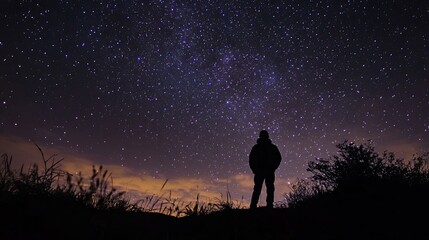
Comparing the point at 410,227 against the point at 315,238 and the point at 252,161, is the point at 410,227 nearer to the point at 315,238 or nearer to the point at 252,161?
the point at 315,238

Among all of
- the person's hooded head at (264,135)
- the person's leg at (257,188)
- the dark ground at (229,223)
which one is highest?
the person's hooded head at (264,135)

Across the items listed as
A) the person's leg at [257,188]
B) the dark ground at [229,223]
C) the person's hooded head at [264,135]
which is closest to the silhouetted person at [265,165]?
the person's leg at [257,188]

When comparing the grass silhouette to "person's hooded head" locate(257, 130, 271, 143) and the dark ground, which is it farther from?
"person's hooded head" locate(257, 130, 271, 143)

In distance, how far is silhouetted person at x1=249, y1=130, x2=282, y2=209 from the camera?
28.6 feet

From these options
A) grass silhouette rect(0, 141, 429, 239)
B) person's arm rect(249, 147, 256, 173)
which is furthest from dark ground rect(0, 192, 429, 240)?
person's arm rect(249, 147, 256, 173)

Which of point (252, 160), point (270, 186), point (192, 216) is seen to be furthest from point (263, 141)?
point (192, 216)

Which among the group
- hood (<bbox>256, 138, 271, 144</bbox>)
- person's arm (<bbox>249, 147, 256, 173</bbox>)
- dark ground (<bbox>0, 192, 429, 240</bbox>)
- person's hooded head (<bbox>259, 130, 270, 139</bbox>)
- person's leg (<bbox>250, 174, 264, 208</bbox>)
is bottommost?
dark ground (<bbox>0, 192, 429, 240</bbox>)

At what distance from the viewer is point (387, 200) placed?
716 centimetres

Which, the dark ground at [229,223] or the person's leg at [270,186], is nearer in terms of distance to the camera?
the dark ground at [229,223]

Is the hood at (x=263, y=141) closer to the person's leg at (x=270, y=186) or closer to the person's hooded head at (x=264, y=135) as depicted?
the person's hooded head at (x=264, y=135)

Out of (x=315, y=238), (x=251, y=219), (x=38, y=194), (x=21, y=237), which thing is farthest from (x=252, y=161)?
(x=21, y=237)

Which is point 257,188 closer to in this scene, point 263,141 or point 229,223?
point 263,141

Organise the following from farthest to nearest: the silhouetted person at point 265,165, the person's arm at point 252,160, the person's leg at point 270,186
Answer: the person's arm at point 252,160 → the silhouetted person at point 265,165 → the person's leg at point 270,186

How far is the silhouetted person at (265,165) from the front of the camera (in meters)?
8.73
